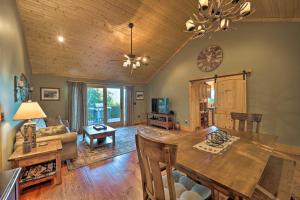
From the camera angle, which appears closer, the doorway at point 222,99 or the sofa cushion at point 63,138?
the sofa cushion at point 63,138

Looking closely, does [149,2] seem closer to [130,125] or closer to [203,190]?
[203,190]

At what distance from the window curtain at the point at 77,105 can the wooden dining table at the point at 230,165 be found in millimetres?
4796

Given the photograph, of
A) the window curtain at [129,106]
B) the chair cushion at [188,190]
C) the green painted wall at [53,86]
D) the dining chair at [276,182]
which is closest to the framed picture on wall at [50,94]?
the green painted wall at [53,86]

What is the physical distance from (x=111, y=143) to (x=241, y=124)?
10.6 ft

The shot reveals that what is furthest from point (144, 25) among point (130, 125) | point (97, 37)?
point (130, 125)

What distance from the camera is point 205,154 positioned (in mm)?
1335

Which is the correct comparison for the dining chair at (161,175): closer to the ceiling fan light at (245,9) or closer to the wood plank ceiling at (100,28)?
the ceiling fan light at (245,9)

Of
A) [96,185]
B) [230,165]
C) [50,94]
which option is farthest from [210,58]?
[50,94]

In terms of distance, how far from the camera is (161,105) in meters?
6.09

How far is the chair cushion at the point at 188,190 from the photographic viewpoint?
1.16 metres

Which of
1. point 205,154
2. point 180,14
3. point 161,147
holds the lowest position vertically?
point 205,154

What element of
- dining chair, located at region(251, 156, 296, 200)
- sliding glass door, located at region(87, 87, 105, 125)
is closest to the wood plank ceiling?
sliding glass door, located at region(87, 87, 105, 125)

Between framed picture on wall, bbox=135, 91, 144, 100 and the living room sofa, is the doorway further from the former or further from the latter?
the living room sofa

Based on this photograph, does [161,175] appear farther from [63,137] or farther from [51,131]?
[51,131]
